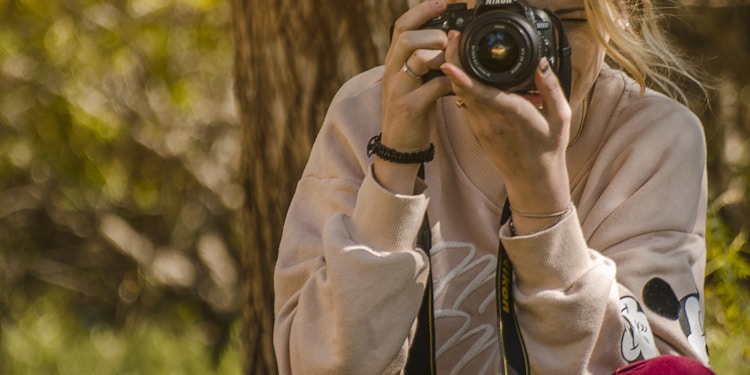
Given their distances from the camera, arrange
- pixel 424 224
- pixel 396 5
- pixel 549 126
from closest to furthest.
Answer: pixel 549 126, pixel 424 224, pixel 396 5

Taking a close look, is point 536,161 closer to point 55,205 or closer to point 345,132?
point 345,132

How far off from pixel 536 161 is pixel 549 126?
0.19 ft

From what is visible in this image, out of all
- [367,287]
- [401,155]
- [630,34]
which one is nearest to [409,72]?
[401,155]

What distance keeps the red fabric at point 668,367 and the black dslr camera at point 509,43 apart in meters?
0.47

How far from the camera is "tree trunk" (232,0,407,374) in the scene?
9.52ft

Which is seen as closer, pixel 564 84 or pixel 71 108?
pixel 564 84

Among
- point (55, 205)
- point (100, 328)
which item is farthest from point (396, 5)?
point (55, 205)

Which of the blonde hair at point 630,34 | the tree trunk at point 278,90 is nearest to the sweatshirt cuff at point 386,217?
the blonde hair at point 630,34

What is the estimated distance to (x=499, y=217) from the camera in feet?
7.20

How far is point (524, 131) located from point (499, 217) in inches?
13.1

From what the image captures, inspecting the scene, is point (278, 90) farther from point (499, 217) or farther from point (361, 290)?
point (361, 290)

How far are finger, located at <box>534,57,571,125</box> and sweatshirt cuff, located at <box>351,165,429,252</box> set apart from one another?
265 mm

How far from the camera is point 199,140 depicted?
5500mm

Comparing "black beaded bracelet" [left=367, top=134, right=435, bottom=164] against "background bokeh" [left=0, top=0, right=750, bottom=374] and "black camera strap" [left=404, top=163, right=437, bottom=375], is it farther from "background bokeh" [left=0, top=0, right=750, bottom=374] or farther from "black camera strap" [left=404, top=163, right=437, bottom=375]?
"background bokeh" [left=0, top=0, right=750, bottom=374]
